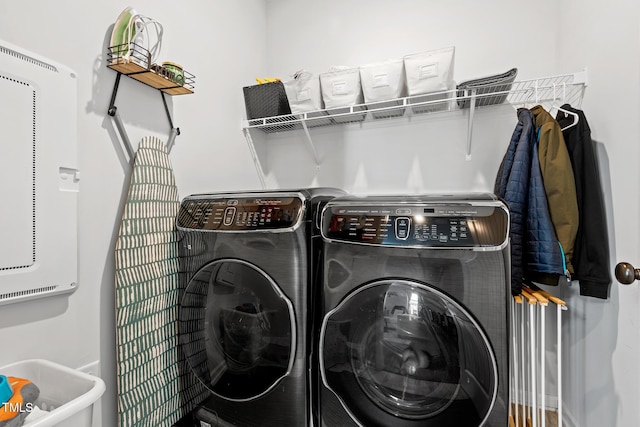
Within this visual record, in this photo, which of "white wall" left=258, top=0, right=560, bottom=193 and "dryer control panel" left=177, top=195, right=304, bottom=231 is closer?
"dryer control panel" left=177, top=195, right=304, bottom=231

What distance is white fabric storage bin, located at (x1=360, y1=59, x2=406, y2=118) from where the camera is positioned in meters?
1.71

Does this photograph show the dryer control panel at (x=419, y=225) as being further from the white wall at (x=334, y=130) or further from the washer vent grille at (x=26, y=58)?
the washer vent grille at (x=26, y=58)

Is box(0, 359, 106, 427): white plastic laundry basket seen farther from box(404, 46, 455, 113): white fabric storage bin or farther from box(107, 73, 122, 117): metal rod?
box(404, 46, 455, 113): white fabric storage bin

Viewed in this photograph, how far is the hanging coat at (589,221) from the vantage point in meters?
1.23

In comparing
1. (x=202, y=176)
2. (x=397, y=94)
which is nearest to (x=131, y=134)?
(x=202, y=176)

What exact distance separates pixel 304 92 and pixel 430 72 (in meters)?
0.71

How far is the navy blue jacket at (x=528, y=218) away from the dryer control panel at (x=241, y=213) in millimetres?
874

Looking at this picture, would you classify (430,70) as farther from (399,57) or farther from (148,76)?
(148,76)

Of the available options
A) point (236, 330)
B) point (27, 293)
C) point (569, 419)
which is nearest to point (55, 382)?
point (27, 293)

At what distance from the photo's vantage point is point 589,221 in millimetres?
1265

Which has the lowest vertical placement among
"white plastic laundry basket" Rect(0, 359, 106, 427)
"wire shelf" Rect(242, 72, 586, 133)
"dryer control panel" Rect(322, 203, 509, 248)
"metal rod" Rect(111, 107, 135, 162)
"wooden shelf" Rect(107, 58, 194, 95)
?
"white plastic laundry basket" Rect(0, 359, 106, 427)

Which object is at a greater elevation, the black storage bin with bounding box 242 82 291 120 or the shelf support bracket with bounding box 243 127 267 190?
the black storage bin with bounding box 242 82 291 120

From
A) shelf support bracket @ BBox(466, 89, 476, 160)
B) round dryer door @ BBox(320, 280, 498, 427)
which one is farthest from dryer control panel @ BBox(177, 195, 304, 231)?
shelf support bracket @ BBox(466, 89, 476, 160)

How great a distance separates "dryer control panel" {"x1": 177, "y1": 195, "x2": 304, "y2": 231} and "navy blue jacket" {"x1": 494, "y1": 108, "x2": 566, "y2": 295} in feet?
2.87
